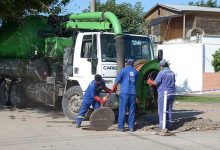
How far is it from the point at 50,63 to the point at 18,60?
1.74m

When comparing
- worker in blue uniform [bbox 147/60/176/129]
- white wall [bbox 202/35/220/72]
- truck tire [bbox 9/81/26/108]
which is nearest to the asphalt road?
worker in blue uniform [bbox 147/60/176/129]

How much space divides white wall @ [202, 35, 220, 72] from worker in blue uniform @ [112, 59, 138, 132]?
17.8 metres

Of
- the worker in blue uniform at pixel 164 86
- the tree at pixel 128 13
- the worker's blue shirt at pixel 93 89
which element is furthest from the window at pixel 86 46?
the tree at pixel 128 13

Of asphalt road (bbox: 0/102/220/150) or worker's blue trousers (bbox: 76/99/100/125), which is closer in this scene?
asphalt road (bbox: 0/102/220/150)

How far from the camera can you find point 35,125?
12.4m

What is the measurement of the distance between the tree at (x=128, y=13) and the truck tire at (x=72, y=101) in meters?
14.2

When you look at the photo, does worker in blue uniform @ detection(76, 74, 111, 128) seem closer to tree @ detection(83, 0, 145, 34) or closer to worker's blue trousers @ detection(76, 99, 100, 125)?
worker's blue trousers @ detection(76, 99, 100, 125)

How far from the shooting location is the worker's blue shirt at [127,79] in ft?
37.6

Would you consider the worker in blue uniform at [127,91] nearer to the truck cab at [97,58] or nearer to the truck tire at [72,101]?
the truck cab at [97,58]

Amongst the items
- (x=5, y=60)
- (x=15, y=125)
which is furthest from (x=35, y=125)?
(x=5, y=60)

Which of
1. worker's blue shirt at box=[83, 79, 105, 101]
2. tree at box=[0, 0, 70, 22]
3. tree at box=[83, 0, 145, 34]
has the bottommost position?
Result: worker's blue shirt at box=[83, 79, 105, 101]

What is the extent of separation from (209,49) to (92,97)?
59.8 ft

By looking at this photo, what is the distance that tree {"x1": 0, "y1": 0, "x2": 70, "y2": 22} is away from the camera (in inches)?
562

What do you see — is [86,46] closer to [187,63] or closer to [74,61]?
[74,61]
